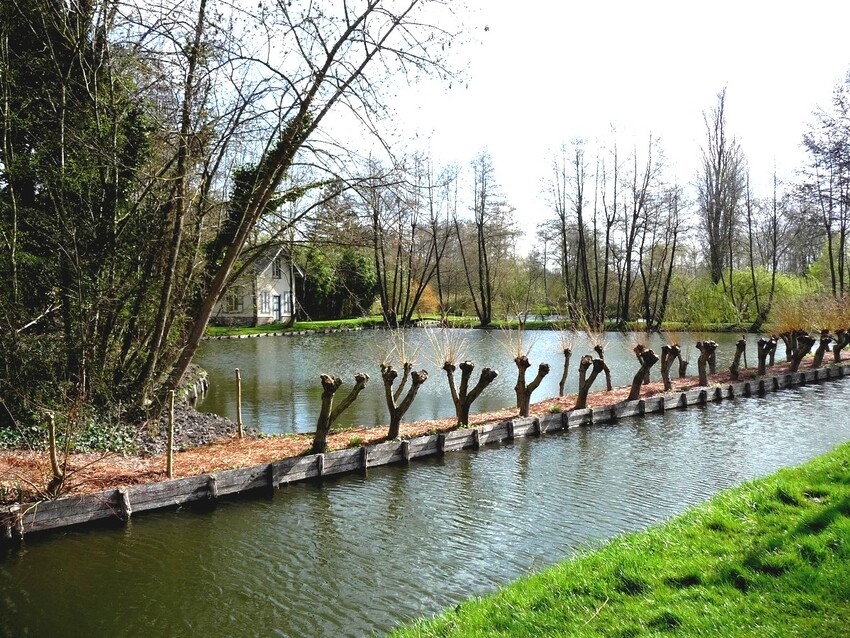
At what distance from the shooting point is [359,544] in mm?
6336

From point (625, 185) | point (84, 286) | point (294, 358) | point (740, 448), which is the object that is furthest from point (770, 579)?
point (625, 185)

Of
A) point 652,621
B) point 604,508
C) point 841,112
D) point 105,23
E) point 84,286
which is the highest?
point 841,112

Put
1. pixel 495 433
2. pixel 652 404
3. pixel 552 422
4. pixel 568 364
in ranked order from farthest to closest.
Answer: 1. pixel 568 364
2. pixel 652 404
3. pixel 552 422
4. pixel 495 433

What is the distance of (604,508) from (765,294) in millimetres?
35920

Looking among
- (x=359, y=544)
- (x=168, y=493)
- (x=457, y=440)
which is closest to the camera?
(x=359, y=544)

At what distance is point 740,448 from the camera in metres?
10.1

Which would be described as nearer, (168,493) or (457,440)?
(168,493)

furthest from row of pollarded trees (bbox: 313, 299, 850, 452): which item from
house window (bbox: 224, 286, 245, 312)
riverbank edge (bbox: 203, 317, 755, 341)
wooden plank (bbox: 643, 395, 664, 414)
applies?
riverbank edge (bbox: 203, 317, 755, 341)

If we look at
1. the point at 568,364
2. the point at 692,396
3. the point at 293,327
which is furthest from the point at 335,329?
the point at 692,396

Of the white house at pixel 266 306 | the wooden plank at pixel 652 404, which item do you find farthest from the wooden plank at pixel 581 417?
the white house at pixel 266 306

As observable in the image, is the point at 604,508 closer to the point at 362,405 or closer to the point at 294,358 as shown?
the point at 362,405

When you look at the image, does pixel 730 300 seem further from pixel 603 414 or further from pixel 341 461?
pixel 341 461

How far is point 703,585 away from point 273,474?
577 centimetres

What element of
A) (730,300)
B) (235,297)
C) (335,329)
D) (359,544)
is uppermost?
(235,297)
